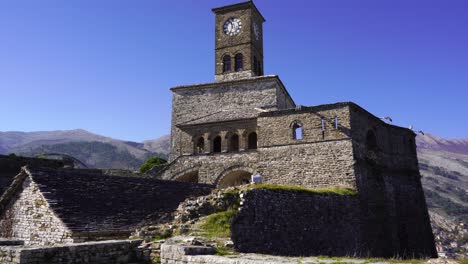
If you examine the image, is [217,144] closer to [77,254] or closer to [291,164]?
[291,164]

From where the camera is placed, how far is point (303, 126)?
23328mm

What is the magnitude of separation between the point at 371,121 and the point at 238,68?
14732mm

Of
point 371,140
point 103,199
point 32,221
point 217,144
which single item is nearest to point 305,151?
point 371,140

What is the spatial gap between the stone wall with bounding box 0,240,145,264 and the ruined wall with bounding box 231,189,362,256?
10.9 ft

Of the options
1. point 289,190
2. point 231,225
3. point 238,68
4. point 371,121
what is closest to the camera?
point 231,225

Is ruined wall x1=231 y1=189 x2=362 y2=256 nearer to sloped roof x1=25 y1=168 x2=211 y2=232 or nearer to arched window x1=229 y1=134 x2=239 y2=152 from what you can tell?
sloped roof x1=25 y1=168 x2=211 y2=232

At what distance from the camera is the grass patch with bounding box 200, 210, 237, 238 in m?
11.3

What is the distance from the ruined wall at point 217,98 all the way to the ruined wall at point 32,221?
1568 cm

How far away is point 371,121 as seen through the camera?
81.0ft

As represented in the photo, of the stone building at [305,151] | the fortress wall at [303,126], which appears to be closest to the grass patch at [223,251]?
the stone building at [305,151]

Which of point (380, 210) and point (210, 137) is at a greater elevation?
point (210, 137)

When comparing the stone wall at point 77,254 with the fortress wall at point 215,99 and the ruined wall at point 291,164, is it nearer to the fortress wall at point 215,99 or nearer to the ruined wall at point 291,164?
the ruined wall at point 291,164

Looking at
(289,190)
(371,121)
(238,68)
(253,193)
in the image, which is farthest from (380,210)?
(238,68)

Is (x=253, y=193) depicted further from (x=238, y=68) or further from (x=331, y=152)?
(x=238, y=68)
